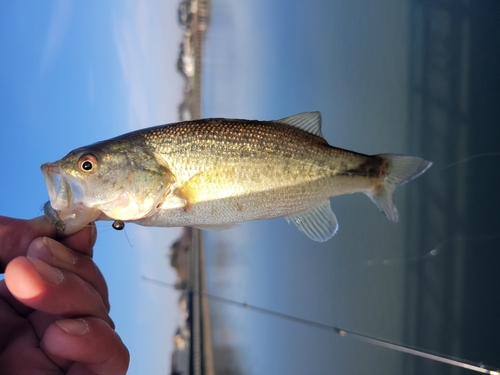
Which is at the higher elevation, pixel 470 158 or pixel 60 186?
pixel 470 158

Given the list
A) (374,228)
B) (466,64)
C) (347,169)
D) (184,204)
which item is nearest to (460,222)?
(374,228)

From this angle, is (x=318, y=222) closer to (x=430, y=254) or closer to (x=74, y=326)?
(x=74, y=326)

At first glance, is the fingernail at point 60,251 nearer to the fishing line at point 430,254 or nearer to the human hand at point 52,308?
the human hand at point 52,308

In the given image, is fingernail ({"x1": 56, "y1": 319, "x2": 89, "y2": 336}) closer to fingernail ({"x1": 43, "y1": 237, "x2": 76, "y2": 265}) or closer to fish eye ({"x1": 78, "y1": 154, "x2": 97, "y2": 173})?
fingernail ({"x1": 43, "y1": 237, "x2": 76, "y2": 265})

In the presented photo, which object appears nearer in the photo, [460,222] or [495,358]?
[495,358]

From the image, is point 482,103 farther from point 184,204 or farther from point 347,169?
point 184,204

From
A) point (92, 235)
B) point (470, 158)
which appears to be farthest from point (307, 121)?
point (470, 158)
